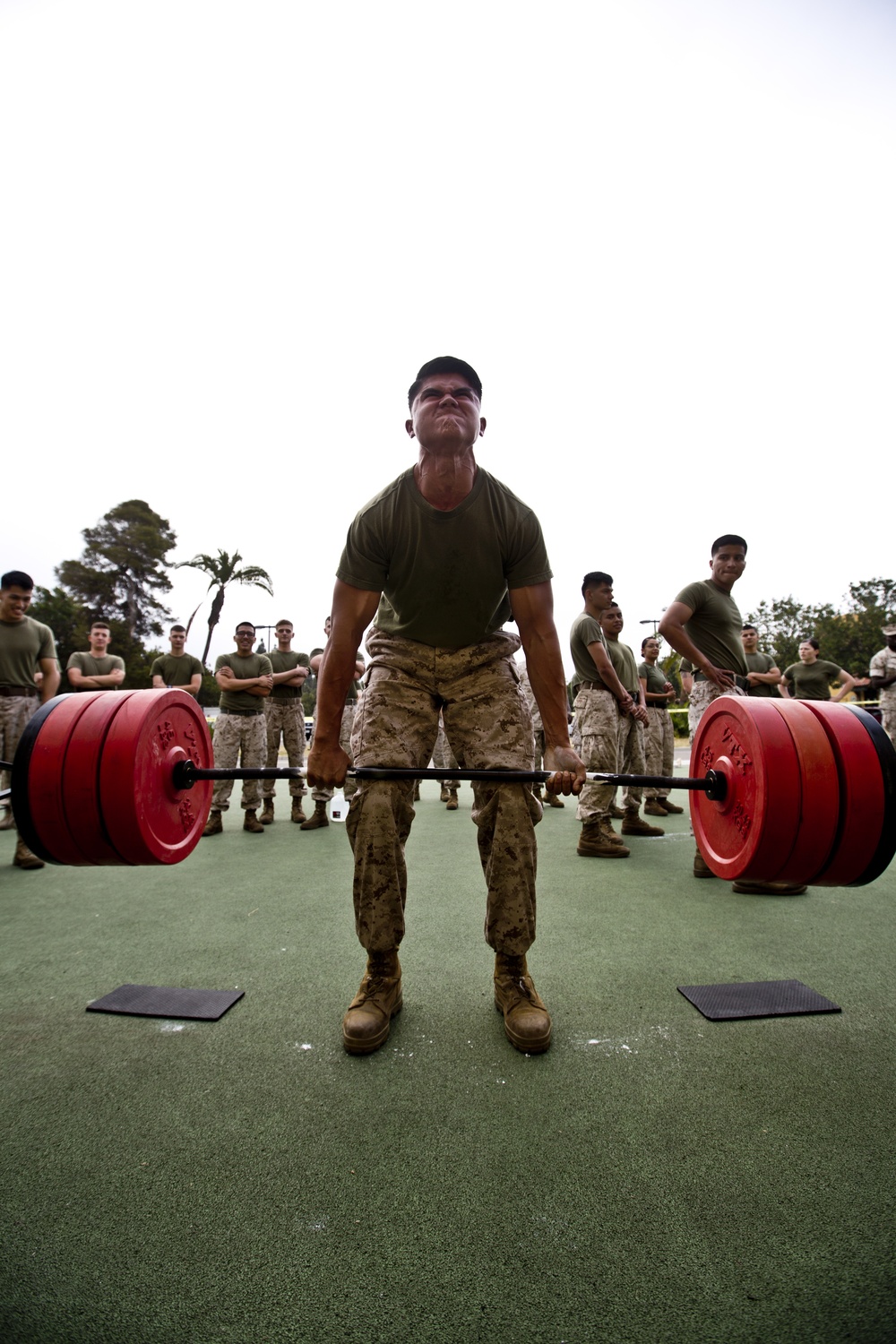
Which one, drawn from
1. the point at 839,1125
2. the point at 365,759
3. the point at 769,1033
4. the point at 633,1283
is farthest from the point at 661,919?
the point at 633,1283

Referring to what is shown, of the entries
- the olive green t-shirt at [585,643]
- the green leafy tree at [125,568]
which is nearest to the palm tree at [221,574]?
the green leafy tree at [125,568]

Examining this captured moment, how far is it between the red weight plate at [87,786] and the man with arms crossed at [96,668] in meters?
3.71

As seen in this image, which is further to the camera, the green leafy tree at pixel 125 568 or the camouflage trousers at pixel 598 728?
the green leafy tree at pixel 125 568

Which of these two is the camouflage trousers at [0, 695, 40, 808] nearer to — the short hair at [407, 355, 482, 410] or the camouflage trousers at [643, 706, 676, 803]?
the short hair at [407, 355, 482, 410]

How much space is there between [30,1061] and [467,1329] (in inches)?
51.3

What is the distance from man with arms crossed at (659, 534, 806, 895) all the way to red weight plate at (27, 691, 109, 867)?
108 inches

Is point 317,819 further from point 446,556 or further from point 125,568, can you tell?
point 125,568

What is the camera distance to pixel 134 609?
28.7 meters

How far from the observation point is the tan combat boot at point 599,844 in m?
3.83

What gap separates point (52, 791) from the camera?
161cm

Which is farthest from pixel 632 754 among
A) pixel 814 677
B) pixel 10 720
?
pixel 10 720

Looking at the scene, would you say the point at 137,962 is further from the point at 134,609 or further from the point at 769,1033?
the point at 134,609

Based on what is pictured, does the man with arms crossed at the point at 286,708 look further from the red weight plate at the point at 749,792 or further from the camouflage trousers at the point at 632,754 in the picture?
the red weight plate at the point at 749,792

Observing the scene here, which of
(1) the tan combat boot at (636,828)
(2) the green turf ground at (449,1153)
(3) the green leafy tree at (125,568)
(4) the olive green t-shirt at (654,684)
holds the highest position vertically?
(3) the green leafy tree at (125,568)
